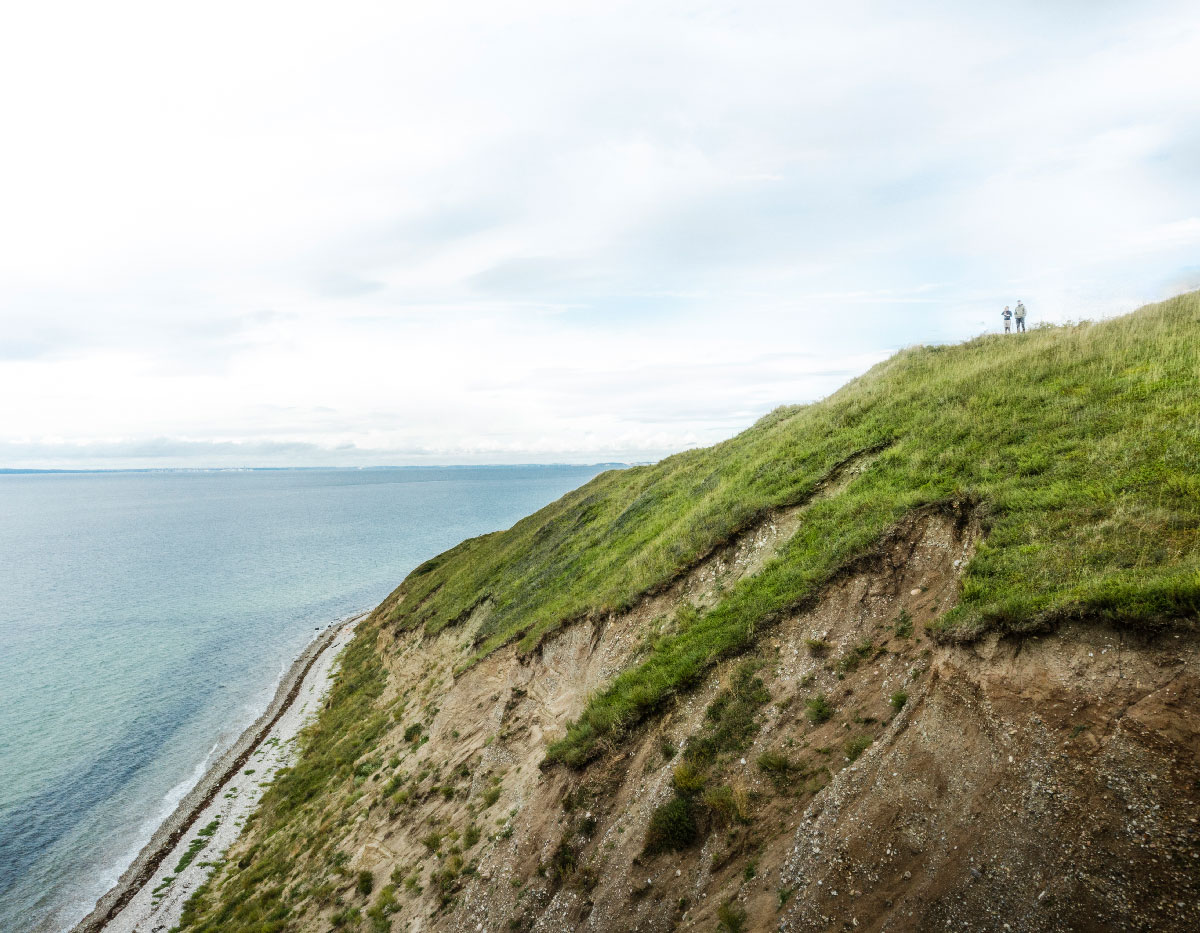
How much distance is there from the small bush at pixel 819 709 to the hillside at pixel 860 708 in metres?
0.07

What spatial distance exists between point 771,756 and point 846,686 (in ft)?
7.72

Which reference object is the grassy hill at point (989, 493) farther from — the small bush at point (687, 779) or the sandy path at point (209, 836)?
the sandy path at point (209, 836)

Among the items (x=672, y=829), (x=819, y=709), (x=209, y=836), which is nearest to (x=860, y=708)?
(x=819, y=709)

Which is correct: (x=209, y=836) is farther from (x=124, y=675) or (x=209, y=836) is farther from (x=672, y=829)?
(x=124, y=675)

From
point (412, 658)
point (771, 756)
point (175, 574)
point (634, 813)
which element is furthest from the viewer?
point (175, 574)

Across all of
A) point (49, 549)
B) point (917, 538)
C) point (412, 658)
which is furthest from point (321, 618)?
point (49, 549)

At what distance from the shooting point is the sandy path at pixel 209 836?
24.7 m

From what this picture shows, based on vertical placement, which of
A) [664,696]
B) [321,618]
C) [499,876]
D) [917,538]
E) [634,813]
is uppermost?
[917,538]

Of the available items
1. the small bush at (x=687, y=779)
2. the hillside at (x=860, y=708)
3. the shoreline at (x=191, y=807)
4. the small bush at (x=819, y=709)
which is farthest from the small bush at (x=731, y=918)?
the shoreline at (x=191, y=807)

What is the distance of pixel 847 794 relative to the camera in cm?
1018

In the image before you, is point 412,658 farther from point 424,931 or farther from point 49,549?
point 49,549

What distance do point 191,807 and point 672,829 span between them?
35530 millimetres

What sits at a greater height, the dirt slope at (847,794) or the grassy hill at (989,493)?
the grassy hill at (989,493)

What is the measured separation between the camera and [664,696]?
15539mm
